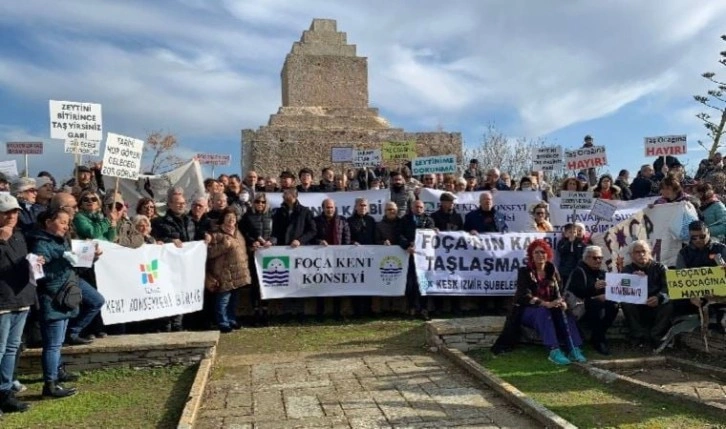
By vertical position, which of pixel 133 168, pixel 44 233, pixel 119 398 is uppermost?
pixel 133 168

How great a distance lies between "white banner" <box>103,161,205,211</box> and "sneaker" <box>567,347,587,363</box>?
9637mm

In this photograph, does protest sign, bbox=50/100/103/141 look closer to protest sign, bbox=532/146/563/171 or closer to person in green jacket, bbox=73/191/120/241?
person in green jacket, bbox=73/191/120/241

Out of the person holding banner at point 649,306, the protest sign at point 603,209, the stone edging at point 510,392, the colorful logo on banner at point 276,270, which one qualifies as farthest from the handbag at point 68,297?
the protest sign at point 603,209

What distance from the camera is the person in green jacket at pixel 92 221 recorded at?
24.7 ft

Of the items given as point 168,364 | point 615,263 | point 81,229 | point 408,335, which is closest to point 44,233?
point 81,229

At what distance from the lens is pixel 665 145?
496 inches

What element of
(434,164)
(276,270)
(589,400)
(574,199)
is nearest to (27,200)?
(276,270)

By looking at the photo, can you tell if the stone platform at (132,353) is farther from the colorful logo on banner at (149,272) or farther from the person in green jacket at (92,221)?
the person in green jacket at (92,221)

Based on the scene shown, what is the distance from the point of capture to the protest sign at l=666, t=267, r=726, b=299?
6531 mm

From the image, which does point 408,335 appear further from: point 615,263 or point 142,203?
point 142,203

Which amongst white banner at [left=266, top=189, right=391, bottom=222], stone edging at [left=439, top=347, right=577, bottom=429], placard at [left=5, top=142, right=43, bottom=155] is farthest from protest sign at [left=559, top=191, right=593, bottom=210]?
placard at [left=5, top=142, right=43, bottom=155]

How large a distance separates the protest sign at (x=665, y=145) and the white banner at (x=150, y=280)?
9146 millimetres

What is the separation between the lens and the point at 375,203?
1139cm

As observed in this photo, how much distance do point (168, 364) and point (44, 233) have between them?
6.78 feet
